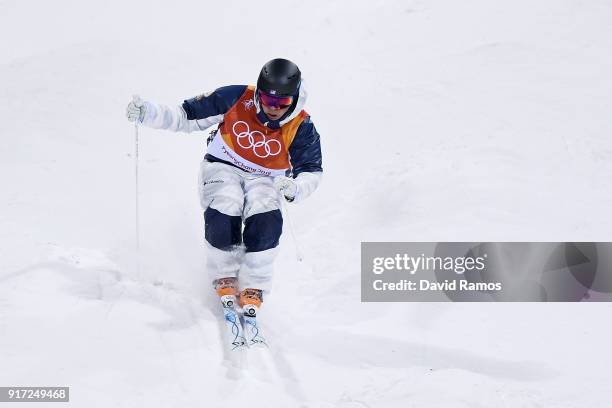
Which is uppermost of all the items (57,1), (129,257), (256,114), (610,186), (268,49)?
(57,1)

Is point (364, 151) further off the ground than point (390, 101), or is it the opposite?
point (390, 101)

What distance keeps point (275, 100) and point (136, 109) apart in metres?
1.09

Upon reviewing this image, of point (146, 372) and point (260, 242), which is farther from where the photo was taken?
point (260, 242)

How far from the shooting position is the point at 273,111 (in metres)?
4.92

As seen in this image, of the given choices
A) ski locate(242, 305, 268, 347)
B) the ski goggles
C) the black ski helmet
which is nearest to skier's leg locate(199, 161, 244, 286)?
ski locate(242, 305, 268, 347)

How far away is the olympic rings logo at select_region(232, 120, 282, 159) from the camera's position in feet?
16.8

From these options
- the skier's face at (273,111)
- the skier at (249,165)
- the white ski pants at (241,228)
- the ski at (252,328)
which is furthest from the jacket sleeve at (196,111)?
→ the ski at (252,328)

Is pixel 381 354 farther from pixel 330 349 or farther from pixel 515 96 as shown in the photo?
pixel 515 96

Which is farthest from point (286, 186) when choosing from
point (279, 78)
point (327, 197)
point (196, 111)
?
point (327, 197)

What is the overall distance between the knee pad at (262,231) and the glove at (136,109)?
1.17m

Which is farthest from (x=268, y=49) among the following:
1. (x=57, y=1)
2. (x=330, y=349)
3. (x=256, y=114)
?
(x=330, y=349)

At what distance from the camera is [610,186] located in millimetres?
6234

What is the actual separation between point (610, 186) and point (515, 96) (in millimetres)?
2177

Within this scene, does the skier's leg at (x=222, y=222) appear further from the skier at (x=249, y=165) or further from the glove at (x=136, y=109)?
the glove at (x=136, y=109)
